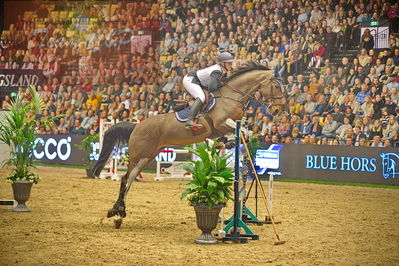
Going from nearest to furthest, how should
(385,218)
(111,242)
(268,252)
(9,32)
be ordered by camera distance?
1. (268,252)
2. (111,242)
3. (385,218)
4. (9,32)

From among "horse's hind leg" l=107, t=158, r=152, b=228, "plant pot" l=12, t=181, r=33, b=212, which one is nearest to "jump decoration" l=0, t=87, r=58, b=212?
"plant pot" l=12, t=181, r=33, b=212

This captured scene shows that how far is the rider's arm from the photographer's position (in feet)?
39.0

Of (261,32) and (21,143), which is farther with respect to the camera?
(261,32)

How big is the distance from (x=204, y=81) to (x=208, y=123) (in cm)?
81

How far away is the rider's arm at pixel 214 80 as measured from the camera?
1190 centimetres

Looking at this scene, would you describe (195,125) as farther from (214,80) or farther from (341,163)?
(341,163)

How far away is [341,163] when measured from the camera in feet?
62.6

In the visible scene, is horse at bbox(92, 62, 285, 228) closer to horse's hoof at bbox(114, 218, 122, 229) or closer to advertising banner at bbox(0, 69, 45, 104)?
horse's hoof at bbox(114, 218, 122, 229)

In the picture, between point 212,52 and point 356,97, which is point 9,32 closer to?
point 212,52

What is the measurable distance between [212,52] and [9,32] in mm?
12666

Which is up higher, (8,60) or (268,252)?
(8,60)

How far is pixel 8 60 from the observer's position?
3250 centimetres

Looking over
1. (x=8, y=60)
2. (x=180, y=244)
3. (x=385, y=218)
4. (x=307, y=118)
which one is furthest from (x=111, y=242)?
(x=8, y=60)

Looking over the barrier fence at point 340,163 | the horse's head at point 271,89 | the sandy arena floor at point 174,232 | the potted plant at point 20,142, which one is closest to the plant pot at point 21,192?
the potted plant at point 20,142
